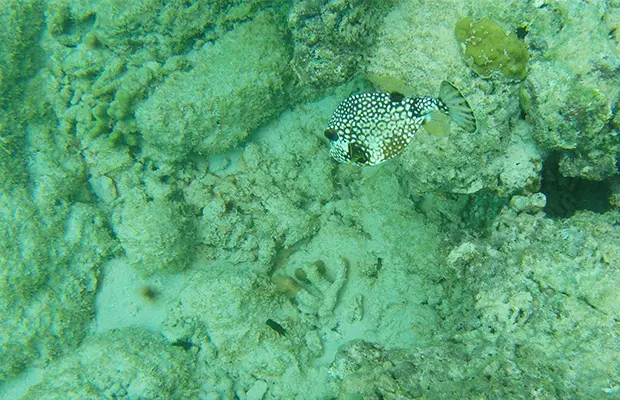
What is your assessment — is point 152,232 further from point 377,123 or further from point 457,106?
point 457,106

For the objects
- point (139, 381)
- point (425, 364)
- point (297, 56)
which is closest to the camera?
point (425, 364)

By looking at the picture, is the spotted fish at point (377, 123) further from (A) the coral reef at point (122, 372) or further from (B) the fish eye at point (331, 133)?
(A) the coral reef at point (122, 372)

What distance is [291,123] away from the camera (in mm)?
6379

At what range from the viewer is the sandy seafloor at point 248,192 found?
3.91 meters

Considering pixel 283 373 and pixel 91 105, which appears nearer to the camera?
pixel 283 373

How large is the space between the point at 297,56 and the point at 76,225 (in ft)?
13.8

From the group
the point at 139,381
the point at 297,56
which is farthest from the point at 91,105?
the point at 139,381

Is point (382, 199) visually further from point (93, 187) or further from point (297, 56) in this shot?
point (93, 187)

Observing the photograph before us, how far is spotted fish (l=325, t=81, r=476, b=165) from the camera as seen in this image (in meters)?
3.61

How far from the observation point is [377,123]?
12.1 ft

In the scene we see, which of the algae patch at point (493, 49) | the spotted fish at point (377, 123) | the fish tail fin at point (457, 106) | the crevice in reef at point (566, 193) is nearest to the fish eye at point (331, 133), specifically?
the spotted fish at point (377, 123)

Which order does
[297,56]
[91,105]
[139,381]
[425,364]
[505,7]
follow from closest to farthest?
[425,364] < [505,7] < [297,56] < [139,381] < [91,105]

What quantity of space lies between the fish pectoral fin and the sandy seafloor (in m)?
0.35

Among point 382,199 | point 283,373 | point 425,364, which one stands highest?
point 425,364
